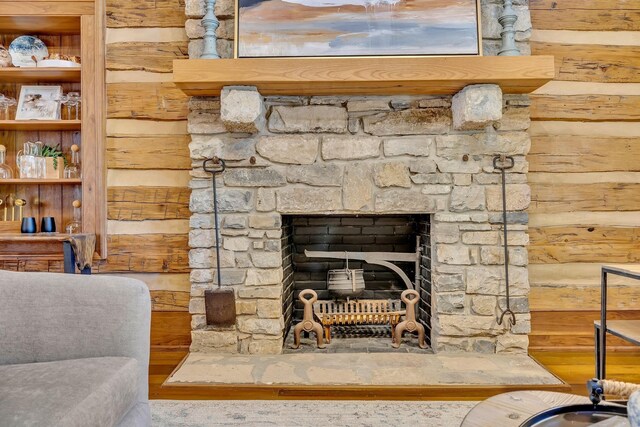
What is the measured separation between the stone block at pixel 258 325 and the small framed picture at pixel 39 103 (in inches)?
74.2

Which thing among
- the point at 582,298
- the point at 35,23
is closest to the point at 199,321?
the point at 35,23

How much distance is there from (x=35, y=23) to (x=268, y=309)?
2.46 meters

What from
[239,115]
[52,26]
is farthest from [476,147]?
[52,26]

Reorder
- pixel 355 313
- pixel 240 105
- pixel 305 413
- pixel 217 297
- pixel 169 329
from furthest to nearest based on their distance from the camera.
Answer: pixel 169 329, pixel 355 313, pixel 217 297, pixel 240 105, pixel 305 413

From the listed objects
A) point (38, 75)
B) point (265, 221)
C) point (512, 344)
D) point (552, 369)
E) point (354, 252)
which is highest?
point (38, 75)

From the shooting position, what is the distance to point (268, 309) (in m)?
2.84

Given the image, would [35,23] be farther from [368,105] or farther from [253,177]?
[368,105]

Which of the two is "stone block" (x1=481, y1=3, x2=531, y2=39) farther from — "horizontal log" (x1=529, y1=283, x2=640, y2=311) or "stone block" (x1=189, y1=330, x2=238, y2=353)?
"stone block" (x1=189, y1=330, x2=238, y2=353)

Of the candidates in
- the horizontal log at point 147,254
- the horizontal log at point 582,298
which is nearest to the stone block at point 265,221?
the horizontal log at point 147,254

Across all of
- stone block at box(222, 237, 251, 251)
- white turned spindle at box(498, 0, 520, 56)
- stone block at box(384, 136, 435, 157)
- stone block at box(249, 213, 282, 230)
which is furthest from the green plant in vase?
white turned spindle at box(498, 0, 520, 56)

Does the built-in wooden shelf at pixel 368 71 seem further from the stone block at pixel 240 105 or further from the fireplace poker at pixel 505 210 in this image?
the fireplace poker at pixel 505 210

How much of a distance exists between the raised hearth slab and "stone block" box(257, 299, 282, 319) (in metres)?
0.24

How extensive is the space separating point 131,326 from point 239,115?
4.73 feet

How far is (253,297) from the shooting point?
2844 mm
